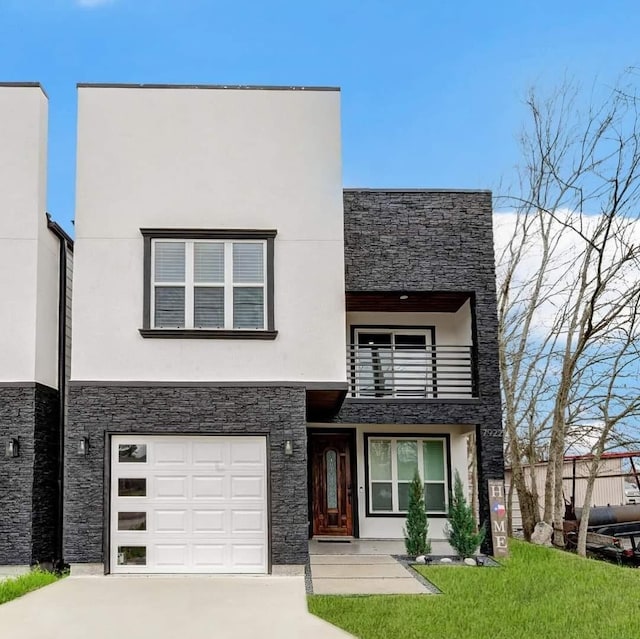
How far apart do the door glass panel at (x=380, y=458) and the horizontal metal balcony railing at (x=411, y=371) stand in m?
1.06

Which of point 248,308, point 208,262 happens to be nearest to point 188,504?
point 248,308

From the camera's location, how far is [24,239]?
1135cm

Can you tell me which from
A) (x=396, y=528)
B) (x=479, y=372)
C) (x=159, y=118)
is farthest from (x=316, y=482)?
(x=159, y=118)

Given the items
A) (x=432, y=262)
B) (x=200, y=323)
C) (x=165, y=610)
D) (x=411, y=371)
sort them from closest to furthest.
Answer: (x=165, y=610)
(x=200, y=323)
(x=432, y=262)
(x=411, y=371)

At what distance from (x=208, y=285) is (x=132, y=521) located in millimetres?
3680

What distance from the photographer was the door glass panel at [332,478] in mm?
15492

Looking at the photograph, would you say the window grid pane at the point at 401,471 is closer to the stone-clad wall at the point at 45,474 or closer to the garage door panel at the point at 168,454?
the garage door panel at the point at 168,454

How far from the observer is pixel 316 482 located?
15.6m

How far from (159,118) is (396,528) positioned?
9.39 meters

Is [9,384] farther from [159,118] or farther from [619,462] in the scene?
[619,462]

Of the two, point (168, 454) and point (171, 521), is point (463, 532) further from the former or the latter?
point (168, 454)

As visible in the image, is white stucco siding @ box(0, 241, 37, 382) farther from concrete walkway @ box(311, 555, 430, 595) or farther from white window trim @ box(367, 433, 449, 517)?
white window trim @ box(367, 433, 449, 517)

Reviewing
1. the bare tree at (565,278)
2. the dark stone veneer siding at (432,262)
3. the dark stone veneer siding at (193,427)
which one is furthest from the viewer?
the bare tree at (565,278)

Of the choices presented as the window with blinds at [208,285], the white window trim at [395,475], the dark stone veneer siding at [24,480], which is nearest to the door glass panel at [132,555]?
the dark stone veneer siding at [24,480]
